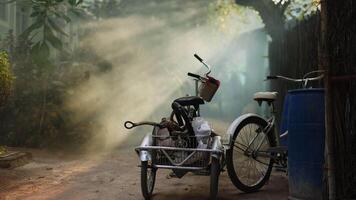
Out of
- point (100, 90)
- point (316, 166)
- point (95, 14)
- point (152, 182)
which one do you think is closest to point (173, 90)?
point (100, 90)

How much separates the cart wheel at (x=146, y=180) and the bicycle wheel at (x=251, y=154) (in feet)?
3.35

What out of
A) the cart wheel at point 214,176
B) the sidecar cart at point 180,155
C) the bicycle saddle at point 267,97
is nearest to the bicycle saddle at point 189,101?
the sidecar cart at point 180,155

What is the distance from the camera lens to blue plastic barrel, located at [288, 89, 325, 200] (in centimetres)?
434

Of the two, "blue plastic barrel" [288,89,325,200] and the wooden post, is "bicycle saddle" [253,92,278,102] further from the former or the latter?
the wooden post

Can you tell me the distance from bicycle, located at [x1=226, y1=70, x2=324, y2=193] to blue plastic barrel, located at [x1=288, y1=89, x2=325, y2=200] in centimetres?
99

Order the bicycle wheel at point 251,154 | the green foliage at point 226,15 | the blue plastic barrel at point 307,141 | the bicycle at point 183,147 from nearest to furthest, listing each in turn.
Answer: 1. the blue plastic barrel at point 307,141
2. the bicycle at point 183,147
3. the bicycle wheel at point 251,154
4. the green foliage at point 226,15

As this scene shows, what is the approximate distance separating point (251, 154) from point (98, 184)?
2.15 meters

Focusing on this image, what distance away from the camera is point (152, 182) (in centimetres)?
543

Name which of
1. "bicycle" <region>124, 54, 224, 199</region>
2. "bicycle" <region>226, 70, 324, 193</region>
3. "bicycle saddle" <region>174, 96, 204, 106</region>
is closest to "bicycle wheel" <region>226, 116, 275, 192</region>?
"bicycle" <region>226, 70, 324, 193</region>

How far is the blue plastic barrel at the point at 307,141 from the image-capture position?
4.34 m

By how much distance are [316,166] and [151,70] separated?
1122cm

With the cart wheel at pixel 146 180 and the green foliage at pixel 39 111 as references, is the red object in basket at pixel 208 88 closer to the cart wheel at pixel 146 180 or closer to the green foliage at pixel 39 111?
the cart wheel at pixel 146 180

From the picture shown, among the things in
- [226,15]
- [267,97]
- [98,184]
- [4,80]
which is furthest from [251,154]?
[226,15]

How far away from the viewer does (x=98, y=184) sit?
6.14 meters
